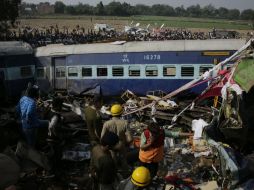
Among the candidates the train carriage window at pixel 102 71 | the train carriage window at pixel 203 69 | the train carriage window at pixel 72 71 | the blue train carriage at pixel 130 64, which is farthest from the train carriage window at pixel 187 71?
the train carriage window at pixel 72 71

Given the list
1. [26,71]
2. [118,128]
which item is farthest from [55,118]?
[26,71]

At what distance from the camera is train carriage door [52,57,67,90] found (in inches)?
815

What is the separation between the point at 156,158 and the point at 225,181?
1462mm

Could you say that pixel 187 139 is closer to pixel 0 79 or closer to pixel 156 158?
pixel 156 158

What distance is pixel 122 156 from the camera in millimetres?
8922

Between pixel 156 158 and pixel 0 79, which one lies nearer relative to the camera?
pixel 156 158

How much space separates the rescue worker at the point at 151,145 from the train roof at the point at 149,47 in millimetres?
10662

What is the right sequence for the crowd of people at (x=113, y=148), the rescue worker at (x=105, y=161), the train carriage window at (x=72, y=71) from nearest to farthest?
the crowd of people at (x=113, y=148), the rescue worker at (x=105, y=161), the train carriage window at (x=72, y=71)

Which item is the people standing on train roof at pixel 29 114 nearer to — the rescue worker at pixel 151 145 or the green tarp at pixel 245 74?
the rescue worker at pixel 151 145

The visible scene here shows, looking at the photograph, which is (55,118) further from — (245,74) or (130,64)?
(130,64)

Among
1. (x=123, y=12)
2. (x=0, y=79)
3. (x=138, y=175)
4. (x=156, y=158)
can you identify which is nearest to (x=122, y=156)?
(x=156, y=158)

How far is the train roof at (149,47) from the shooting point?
18188mm

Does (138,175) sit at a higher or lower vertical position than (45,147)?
higher

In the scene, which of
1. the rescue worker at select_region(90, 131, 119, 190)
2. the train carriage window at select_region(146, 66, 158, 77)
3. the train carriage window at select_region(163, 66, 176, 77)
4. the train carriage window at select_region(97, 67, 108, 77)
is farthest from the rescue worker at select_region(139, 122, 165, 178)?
the train carriage window at select_region(97, 67, 108, 77)
